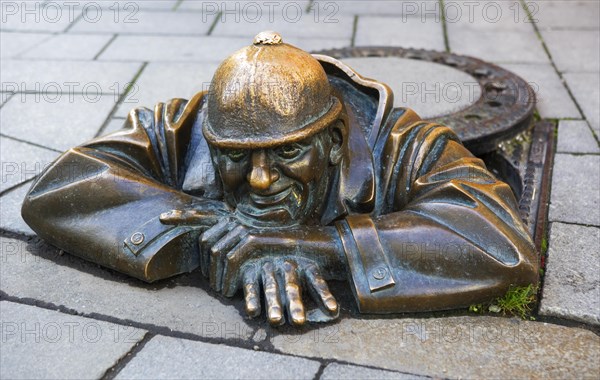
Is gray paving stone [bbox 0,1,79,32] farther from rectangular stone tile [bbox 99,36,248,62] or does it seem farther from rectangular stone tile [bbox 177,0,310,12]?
rectangular stone tile [bbox 177,0,310,12]

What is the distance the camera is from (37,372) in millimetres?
2447

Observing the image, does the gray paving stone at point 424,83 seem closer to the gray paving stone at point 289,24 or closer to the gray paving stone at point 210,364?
the gray paving stone at point 289,24

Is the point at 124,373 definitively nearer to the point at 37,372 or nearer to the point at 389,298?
the point at 37,372

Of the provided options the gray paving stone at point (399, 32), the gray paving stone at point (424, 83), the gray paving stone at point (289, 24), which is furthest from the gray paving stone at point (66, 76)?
the gray paving stone at point (399, 32)

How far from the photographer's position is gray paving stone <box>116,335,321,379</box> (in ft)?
7.95

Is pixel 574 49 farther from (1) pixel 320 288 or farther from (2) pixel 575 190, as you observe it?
(1) pixel 320 288

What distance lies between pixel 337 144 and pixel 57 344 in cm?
121

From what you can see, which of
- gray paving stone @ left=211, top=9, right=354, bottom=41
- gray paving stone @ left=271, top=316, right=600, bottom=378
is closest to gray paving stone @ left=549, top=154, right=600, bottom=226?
gray paving stone @ left=271, top=316, right=600, bottom=378

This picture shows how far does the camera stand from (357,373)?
7.93ft

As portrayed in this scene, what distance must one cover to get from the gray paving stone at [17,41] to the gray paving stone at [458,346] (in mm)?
3764

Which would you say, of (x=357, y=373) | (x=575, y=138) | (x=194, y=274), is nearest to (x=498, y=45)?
(x=575, y=138)

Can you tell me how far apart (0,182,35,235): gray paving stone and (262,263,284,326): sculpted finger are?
121cm

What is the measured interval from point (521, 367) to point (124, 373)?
1.29m

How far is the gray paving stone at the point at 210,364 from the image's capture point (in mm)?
2422
